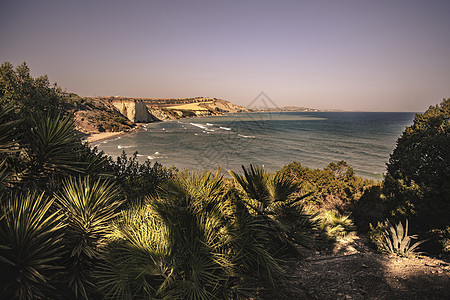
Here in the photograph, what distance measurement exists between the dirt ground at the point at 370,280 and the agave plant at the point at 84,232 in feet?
11.6

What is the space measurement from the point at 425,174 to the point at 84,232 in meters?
11.1

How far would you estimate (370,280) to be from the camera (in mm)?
4480

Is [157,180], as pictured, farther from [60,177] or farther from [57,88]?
[57,88]

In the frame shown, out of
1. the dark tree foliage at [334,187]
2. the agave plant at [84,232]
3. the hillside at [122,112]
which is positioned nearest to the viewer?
the agave plant at [84,232]

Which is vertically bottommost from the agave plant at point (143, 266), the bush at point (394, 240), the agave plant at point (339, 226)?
the agave plant at point (339, 226)

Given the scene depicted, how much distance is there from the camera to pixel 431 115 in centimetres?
946

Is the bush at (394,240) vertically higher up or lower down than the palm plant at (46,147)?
lower down

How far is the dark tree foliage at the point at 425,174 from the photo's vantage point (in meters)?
7.91

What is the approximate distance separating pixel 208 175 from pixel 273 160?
2818 centimetres

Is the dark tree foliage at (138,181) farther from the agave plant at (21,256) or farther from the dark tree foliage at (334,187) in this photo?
the dark tree foliage at (334,187)

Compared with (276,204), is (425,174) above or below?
above

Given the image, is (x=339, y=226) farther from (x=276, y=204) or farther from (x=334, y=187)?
(x=276, y=204)

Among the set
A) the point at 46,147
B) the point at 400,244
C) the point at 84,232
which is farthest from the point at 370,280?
the point at 46,147

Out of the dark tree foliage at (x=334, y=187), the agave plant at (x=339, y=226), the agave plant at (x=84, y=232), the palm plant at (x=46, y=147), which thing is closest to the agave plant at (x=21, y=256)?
the agave plant at (x=84, y=232)
